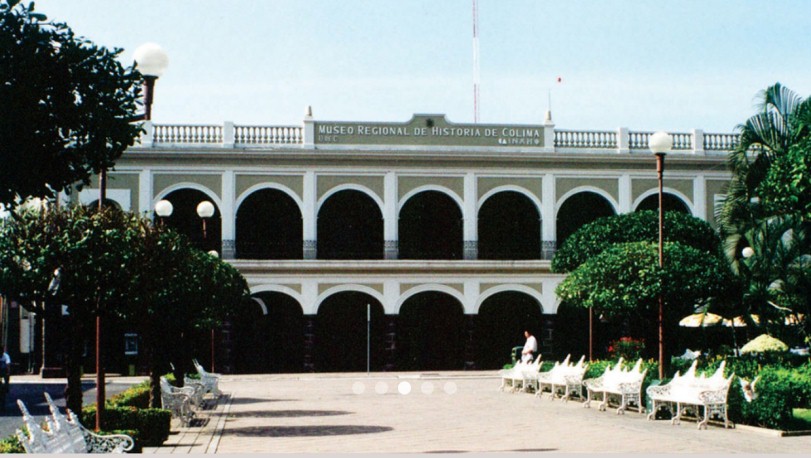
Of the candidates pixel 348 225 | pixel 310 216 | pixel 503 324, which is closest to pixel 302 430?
pixel 310 216

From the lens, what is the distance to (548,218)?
37750 millimetres

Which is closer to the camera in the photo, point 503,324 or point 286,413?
point 286,413

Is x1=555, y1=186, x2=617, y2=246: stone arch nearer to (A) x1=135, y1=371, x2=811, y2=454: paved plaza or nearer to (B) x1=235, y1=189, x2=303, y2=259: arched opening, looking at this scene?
(B) x1=235, y1=189, x2=303, y2=259: arched opening

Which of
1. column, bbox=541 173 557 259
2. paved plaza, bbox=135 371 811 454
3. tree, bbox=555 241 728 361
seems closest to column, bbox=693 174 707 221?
column, bbox=541 173 557 259

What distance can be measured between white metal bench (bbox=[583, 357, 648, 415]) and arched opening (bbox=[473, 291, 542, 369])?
18.6 meters

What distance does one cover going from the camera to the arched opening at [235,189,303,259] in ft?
123

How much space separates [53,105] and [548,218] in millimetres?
29723

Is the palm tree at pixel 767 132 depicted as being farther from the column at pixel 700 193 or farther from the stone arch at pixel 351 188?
the stone arch at pixel 351 188

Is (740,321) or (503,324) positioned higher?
(740,321)

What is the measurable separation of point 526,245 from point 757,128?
42.5 ft

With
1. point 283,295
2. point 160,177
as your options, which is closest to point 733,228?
point 283,295

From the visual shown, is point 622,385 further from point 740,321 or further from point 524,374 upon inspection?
point 740,321

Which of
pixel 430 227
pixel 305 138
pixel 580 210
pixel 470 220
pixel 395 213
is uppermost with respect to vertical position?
pixel 305 138

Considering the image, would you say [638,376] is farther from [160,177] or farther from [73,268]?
[160,177]
